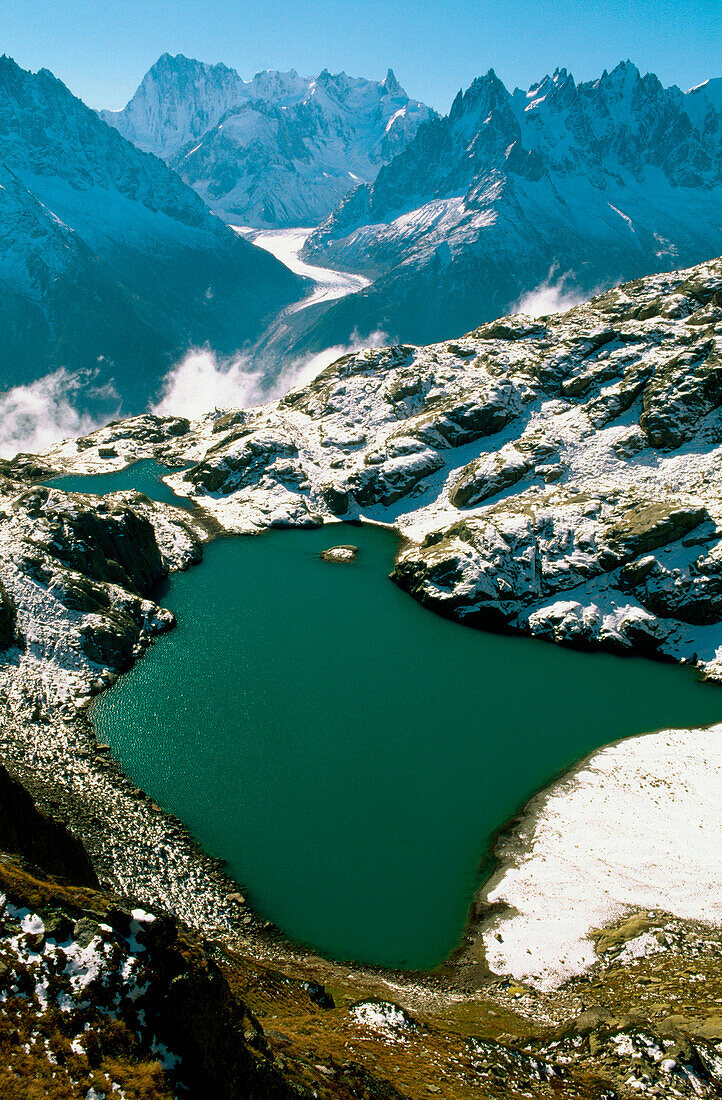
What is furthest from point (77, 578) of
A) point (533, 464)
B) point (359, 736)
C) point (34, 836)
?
point (533, 464)

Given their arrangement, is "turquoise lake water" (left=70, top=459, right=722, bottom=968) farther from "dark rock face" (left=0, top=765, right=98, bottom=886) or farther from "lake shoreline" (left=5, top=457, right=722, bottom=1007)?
"dark rock face" (left=0, top=765, right=98, bottom=886)

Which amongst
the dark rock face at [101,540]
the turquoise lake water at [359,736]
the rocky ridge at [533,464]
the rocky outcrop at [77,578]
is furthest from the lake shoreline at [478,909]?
the dark rock face at [101,540]

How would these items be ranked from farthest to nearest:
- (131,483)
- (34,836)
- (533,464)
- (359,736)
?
(131,483) < (533,464) < (359,736) < (34,836)

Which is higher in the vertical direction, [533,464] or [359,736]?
[533,464]

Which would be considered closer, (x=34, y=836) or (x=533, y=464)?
(x=34, y=836)

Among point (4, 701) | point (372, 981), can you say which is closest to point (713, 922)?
point (372, 981)

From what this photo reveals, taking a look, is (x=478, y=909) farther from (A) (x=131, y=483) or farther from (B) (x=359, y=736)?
(A) (x=131, y=483)
